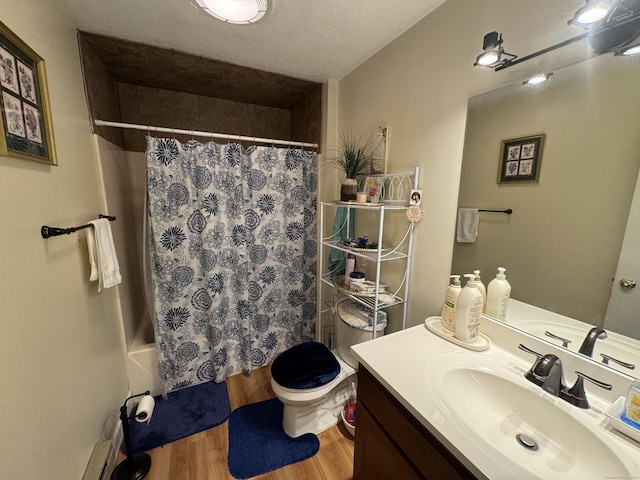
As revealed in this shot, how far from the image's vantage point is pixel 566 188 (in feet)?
2.74

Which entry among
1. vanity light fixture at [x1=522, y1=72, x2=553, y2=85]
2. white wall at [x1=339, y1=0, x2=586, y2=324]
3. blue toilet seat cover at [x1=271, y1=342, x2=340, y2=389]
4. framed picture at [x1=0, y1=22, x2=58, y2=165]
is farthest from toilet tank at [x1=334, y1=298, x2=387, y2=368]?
framed picture at [x1=0, y1=22, x2=58, y2=165]

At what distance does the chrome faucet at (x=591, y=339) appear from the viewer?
2.58 feet

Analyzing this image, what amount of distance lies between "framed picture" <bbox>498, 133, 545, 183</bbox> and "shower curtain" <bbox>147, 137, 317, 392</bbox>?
1.33 metres

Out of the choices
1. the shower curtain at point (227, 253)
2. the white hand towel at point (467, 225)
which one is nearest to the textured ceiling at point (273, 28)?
the shower curtain at point (227, 253)

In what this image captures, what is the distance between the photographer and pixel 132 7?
1.21 m

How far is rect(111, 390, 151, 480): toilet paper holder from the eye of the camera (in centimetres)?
126

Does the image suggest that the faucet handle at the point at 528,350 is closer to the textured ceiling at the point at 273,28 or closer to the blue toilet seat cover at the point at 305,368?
the blue toilet seat cover at the point at 305,368

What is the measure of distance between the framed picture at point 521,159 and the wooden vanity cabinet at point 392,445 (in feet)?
2.99

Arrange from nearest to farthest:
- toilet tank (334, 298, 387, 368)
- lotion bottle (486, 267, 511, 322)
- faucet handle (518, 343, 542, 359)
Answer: faucet handle (518, 343, 542, 359)
lotion bottle (486, 267, 511, 322)
toilet tank (334, 298, 387, 368)

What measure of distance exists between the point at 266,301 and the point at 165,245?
0.84m

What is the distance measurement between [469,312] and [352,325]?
2.24 feet

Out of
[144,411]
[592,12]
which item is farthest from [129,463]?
[592,12]

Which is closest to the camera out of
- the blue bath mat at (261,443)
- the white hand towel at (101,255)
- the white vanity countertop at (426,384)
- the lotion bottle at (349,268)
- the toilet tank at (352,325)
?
the white vanity countertop at (426,384)

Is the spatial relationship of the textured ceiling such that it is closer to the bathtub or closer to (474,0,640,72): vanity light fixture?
(474,0,640,72): vanity light fixture
